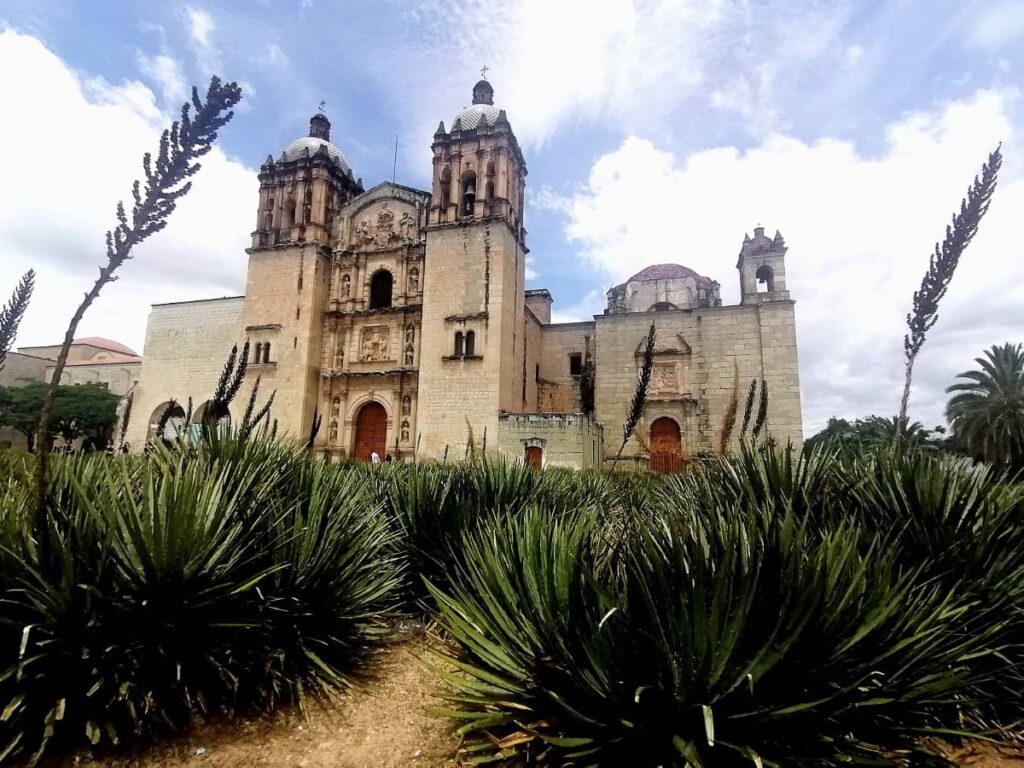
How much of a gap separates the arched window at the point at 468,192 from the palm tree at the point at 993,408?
59.9 feet

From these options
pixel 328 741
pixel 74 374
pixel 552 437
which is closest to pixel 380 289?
pixel 552 437

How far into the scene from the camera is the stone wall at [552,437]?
15203 mm

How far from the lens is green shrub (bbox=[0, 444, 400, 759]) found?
195cm

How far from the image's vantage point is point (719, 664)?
5.18 ft

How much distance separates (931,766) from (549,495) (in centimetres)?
343

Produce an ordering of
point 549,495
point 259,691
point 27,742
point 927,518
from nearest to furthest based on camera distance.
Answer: point 27,742
point 259,691
point 927,518
point 549,495

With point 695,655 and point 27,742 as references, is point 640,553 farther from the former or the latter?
point 27,742

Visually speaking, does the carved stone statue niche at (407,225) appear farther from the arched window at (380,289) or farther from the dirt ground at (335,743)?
the dirt ground at (335,743)

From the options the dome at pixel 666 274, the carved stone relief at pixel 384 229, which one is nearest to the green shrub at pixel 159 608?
the carved stone relief at pixel 384 229

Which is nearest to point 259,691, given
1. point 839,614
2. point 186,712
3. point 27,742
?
point 186,712

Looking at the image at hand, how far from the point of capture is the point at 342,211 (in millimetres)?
20250

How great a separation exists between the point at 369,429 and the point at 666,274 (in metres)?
14.6

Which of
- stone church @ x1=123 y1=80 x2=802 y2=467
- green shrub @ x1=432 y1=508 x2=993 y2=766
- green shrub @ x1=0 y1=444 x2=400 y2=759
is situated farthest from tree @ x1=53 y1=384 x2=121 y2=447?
green shrub @ x1=432 y1=508 x2=993 y2=766

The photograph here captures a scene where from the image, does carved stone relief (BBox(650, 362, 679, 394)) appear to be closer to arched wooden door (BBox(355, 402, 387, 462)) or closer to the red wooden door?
the red wooden door
